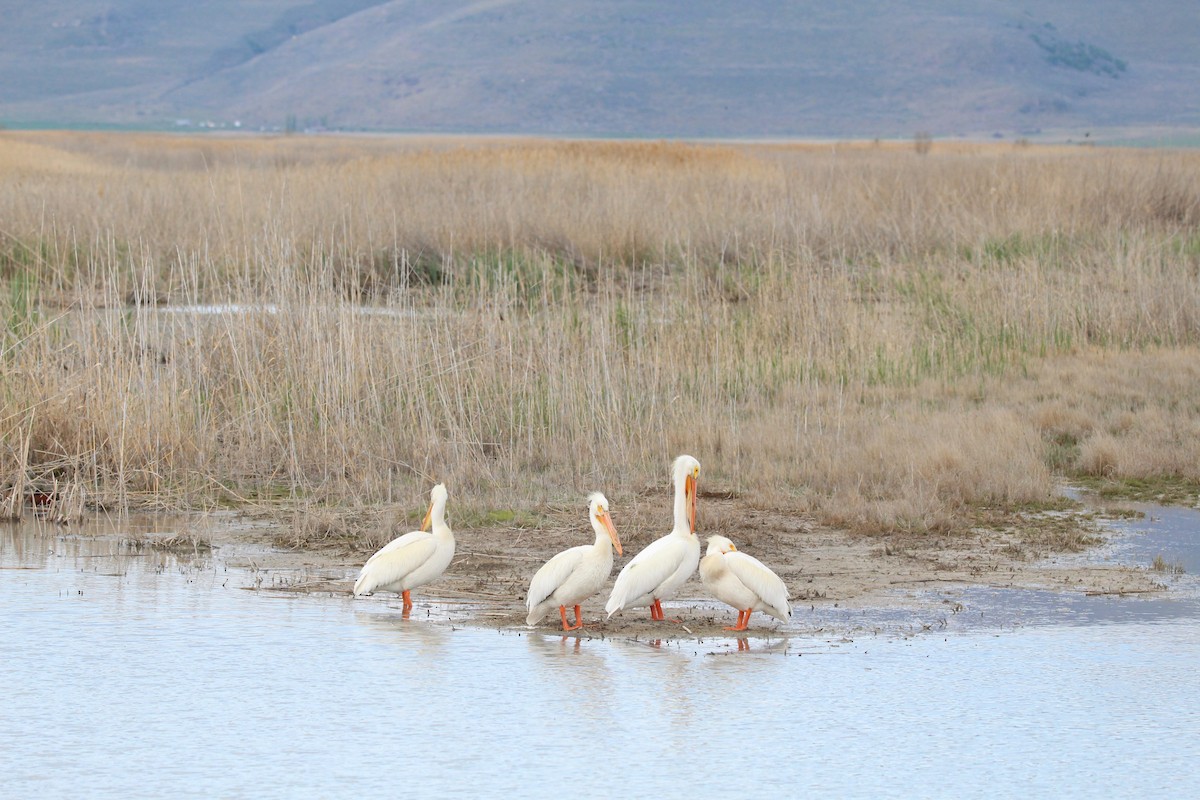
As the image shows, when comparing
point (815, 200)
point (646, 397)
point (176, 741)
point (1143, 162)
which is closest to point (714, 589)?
point (176, 741)

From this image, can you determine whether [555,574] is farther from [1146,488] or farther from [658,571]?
[1146,488]

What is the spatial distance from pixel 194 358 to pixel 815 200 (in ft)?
31.2

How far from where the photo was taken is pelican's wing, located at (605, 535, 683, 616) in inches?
256

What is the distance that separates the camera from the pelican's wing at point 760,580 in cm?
643

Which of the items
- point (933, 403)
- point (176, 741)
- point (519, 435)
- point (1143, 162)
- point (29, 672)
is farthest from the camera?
point (1143, 162)

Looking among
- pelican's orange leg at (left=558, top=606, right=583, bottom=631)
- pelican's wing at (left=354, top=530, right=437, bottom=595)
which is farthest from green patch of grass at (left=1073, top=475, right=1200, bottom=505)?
pelican's wing at (left=354, top=530, right=437, bottom=595)

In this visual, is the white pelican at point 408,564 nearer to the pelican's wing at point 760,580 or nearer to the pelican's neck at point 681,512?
the pelican's neck at point 681,512

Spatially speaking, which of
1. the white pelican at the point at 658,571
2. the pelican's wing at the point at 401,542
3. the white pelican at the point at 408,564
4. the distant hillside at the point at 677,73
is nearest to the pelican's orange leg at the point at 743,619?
the white pelican at the point at 658,571

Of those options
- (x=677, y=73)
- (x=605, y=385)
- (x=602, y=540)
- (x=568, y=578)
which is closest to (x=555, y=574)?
(x=568, y=578)

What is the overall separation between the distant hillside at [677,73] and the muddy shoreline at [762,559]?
379 feet

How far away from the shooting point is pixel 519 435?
10055 millimetres

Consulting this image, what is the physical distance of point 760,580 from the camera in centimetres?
643

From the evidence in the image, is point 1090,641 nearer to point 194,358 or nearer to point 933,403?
point 933,403

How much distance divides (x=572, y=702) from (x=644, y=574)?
0.89 m
